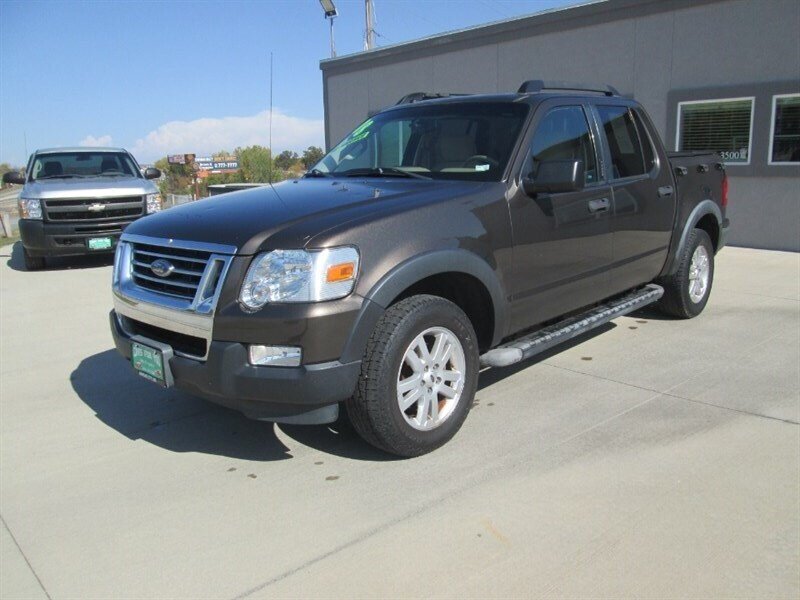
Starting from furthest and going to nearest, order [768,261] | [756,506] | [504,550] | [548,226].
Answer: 1. [768,261]
2. [548,226]
3. [756,506]
4. [504,550]

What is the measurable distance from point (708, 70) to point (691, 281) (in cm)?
607

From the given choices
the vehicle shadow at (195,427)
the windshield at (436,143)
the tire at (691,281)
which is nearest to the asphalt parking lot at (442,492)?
the vehicle shadow at (195,427)

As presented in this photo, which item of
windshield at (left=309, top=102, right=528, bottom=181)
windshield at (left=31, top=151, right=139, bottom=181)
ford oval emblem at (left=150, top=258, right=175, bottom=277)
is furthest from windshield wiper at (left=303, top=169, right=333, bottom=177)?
windshield at (left=31, top=151, right=139, bottom=181)

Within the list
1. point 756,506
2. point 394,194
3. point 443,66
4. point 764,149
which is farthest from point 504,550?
point 443,66

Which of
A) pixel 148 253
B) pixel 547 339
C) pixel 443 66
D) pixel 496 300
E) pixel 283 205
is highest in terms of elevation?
pixel 443 66

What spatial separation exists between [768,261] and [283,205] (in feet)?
26.8

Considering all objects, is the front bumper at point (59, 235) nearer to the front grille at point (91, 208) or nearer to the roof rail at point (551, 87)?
the front grille at point (91, 208)

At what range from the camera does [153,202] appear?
10617 millimetres

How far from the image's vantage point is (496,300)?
3.93m

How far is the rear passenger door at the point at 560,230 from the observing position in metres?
4.13

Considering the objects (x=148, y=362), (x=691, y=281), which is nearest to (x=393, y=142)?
(x=148, y=362)

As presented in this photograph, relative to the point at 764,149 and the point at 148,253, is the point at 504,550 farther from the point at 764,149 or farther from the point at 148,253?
the point at 764,149

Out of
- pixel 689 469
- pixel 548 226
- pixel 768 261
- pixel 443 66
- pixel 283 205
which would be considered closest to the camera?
pixel 689 469

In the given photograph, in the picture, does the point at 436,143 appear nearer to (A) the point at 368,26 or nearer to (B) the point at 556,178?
(B) the point at 556,178
